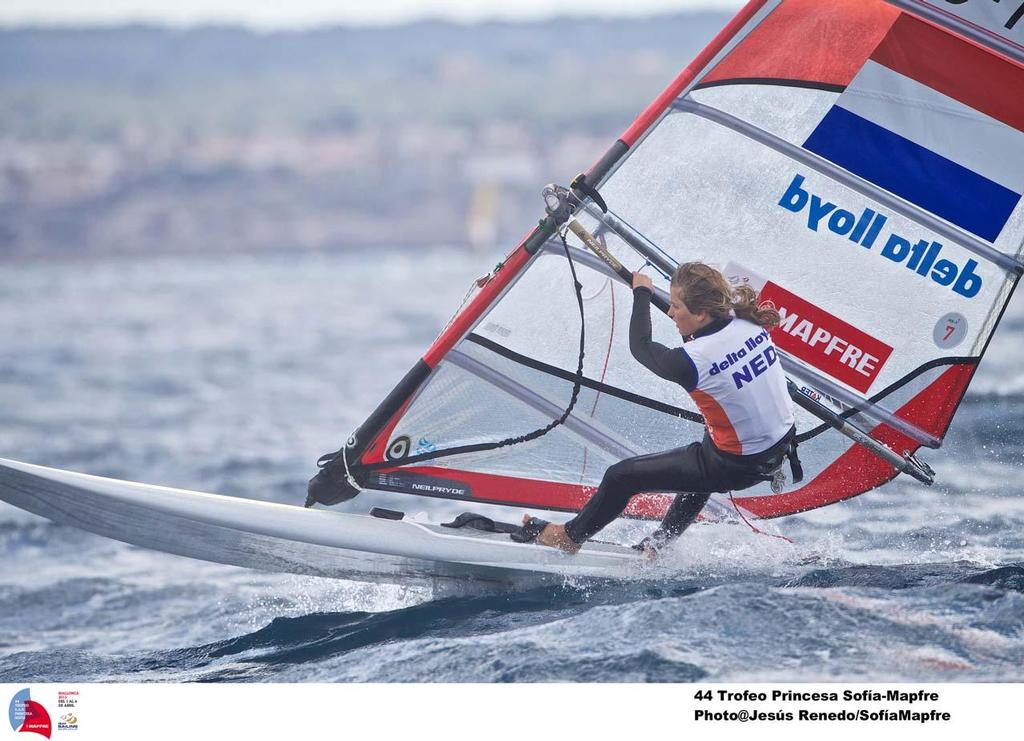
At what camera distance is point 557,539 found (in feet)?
13.4

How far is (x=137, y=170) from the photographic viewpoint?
72750 mm

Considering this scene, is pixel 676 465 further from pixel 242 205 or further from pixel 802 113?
pixel 242 205

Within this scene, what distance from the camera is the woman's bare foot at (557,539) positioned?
13.4ft

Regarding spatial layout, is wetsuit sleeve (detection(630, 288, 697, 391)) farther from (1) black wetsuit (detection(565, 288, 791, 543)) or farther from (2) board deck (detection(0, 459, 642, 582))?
(2) board deck (detection(0, 459, 642, 582))

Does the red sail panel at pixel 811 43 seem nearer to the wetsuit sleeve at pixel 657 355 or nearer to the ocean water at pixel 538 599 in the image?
the wetsuit sleeve at pixel 657 355

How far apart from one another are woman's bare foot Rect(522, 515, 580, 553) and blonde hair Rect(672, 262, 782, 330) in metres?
0.94

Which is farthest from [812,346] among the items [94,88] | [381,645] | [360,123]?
[94,88]

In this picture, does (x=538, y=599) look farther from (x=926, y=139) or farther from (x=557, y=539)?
(x=926, y=139)

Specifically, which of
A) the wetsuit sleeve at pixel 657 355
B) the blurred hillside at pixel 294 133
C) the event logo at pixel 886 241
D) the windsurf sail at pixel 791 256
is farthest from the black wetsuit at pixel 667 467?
the blurred hillside at pixel 294 133

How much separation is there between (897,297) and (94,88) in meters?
104

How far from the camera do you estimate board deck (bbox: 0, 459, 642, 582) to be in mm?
4074

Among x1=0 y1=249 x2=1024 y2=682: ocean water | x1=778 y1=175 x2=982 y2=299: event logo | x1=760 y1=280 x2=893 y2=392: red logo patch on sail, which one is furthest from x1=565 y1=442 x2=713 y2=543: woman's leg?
x1=778 y1=175 x2=982 y2=299: event logo

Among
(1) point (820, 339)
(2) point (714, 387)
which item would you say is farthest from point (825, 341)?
(2) point (714, 387)
